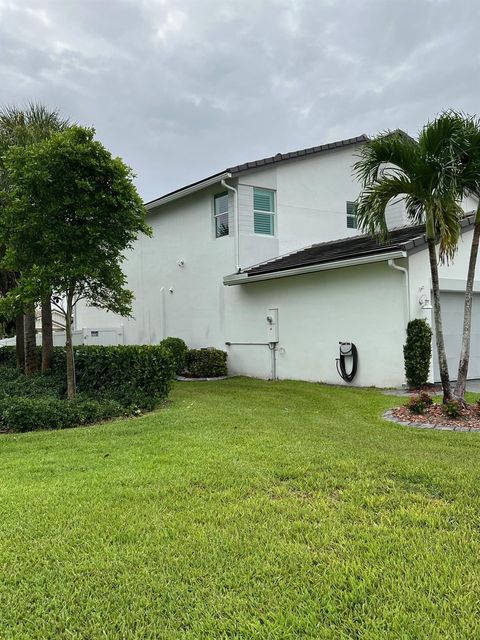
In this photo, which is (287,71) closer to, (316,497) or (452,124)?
(452,124)

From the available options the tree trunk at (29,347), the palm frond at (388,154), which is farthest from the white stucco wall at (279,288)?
the tree trunk at (29,347)

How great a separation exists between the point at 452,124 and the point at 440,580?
633 cm

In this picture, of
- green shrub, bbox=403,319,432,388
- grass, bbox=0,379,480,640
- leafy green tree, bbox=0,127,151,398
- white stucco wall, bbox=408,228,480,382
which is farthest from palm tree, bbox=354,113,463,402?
leafy green tree, bbox=0,127,151,398

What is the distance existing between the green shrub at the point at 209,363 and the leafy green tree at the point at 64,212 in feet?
18.7

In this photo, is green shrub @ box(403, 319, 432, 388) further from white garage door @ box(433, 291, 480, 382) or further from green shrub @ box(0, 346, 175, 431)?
green shrub @ box(0, 346, 175, 431)

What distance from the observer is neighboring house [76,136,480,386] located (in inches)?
415

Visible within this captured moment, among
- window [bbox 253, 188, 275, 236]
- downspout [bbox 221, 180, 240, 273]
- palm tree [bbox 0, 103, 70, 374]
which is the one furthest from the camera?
window [bbox 253, 188, 275, 236]

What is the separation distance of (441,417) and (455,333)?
4.89 metres

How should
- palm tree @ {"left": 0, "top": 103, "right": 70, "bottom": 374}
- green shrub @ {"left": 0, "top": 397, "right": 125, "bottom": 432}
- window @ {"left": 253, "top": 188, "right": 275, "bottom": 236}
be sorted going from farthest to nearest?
window @ {"left": 253, "top": 188, "right": 275, "bottom": 236}, palm tree @ {"left": 0, "top": 103, "right": 70, "bottom": 374}, green shrub @ {"left": 0, "top": 397, "right": 125, "bottom": 432}

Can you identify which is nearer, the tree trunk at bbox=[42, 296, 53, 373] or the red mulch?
the red mulch

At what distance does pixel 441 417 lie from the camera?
22.7 ft

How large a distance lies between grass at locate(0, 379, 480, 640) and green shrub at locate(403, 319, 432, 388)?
168 inches

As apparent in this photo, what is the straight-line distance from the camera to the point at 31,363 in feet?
38.5

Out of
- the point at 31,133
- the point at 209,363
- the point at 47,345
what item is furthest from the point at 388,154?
the point at 47,345
